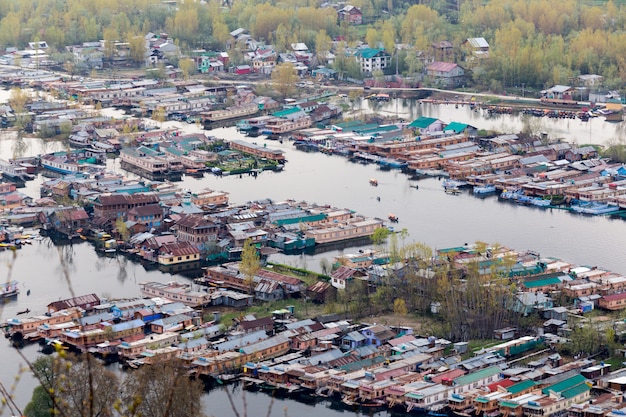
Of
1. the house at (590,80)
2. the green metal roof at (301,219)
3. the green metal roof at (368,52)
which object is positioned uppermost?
the green metal roof at (368,52)

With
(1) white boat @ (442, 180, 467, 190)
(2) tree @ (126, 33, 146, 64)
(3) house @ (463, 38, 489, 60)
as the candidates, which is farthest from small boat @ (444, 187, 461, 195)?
(2) tree @ (126, 33, 146, 64)

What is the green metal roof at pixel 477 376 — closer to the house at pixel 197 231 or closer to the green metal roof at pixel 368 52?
the house at pixel 197 231

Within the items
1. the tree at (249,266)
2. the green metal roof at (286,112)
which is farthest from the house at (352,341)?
the green metal roof at (286,112)

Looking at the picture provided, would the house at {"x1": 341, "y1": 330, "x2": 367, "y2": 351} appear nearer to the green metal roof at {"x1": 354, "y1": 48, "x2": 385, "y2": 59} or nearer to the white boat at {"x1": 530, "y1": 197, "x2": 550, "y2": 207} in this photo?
the white boat at {"x1": 530, "y1": 197, "x2": 550, "y2": 207}

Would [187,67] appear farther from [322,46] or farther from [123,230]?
[123,230]

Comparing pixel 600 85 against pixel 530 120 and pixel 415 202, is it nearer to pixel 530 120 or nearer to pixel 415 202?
pixel 530 120

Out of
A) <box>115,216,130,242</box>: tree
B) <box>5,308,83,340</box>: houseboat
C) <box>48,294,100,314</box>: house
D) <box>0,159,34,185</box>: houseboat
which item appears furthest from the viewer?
<box>0,159,34,185</box>: houseboat

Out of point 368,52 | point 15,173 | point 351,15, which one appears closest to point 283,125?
point 15,173
